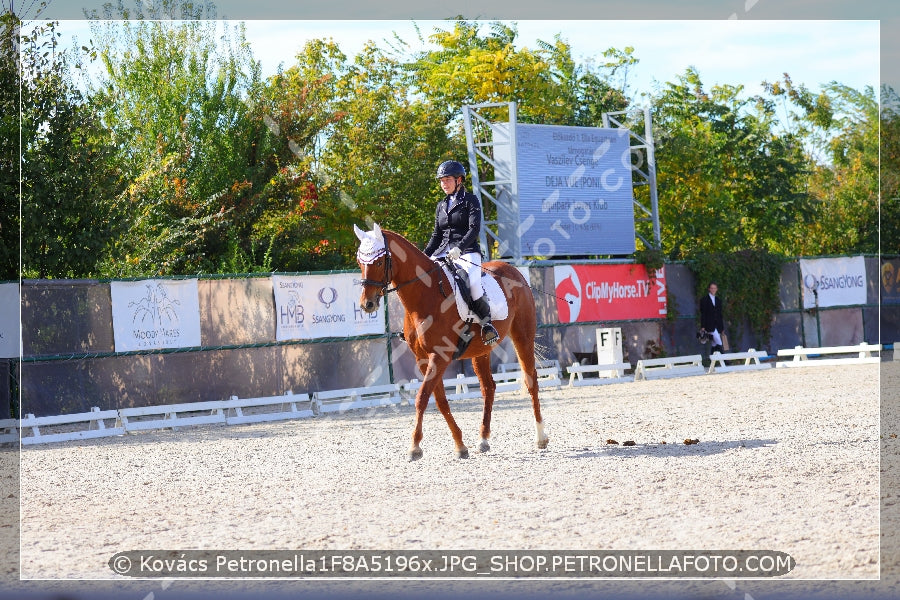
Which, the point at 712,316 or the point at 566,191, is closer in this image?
the point at 566,191

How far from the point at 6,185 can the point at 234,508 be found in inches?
392

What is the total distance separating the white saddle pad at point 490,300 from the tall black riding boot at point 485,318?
0.06m

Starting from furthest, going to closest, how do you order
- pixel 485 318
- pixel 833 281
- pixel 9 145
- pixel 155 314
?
pixel 833 281 → pixel 155 314 → pixel 9 145 → pixel 485 318

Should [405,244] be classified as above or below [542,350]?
above

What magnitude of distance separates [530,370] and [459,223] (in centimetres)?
180

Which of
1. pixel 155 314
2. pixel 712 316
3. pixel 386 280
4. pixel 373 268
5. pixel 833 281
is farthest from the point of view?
pixel 833 281

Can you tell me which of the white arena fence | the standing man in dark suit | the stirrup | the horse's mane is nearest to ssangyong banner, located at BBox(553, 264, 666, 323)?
the white arena fence

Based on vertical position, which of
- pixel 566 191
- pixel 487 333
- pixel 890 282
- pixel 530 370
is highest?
pixel 566 191

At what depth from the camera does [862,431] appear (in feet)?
37.3

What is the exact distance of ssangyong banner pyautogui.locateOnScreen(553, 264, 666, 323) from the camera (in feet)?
76.0

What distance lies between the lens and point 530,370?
1139cm

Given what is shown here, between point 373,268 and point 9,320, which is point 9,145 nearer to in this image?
point 9,320

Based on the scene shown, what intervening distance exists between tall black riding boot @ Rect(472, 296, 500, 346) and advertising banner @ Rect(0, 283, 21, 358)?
8173 mm

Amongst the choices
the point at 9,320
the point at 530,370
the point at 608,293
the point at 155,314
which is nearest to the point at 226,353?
the point at 155,314
